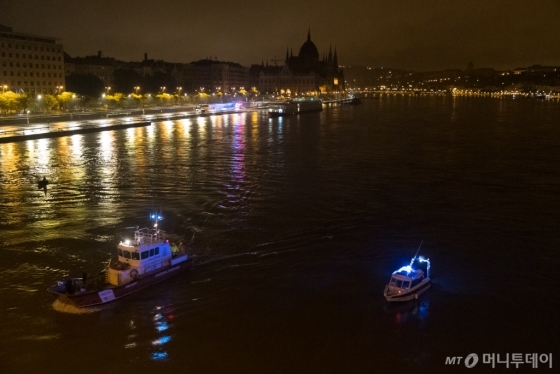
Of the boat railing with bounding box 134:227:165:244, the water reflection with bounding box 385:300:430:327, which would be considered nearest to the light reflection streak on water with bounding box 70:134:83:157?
the boat railing with bounding box 134:227:165:244

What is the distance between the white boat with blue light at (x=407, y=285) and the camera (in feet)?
46.4

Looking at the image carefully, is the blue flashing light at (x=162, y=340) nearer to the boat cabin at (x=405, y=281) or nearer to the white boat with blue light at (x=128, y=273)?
the white boat with blue light at (x=128, y=273)

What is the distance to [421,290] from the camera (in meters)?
14.7

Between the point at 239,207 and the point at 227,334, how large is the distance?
11.5m

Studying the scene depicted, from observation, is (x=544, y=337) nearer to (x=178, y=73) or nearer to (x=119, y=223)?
(x=119, y=223)

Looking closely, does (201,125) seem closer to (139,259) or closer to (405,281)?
(139,259)

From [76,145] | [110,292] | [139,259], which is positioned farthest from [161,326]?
[76,145]

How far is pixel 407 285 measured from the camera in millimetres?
14344

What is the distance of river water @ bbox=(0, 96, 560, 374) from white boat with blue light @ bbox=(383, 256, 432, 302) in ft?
0.89

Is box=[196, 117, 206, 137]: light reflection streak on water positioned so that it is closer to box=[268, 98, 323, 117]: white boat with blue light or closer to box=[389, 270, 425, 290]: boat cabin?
box=[268, 98, 323, 117]: white boat with blue light

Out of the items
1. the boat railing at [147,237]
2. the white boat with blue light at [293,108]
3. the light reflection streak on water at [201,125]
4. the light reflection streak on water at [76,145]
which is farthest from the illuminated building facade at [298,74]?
the boat railing at [147,237]

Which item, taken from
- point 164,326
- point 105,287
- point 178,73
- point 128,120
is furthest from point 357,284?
point 178,73

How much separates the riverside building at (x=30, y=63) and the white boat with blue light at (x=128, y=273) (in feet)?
250

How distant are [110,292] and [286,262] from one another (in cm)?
566
